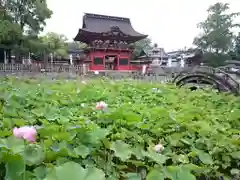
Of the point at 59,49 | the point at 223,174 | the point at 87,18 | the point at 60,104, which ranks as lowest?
the point at 223,174

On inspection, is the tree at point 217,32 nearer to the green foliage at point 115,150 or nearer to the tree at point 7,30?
the tree at point 7,30

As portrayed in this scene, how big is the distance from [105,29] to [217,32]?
1272cm

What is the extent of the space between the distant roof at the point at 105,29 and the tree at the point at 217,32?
849 cm

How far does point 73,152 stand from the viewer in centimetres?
74

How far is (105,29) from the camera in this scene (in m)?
26.6

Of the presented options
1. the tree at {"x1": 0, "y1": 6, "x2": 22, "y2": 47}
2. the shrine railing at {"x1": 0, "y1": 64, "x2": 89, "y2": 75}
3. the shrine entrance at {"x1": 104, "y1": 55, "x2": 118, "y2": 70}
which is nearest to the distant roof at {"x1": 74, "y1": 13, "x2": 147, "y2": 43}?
the shrine entrance at {"x1": 104, "y1": 55, "x2": 118, "y2": 70}

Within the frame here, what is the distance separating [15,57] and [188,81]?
1787 cm

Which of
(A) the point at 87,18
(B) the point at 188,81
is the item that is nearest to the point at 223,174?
(B) the point at 188,81

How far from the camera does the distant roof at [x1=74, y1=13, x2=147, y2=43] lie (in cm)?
2419

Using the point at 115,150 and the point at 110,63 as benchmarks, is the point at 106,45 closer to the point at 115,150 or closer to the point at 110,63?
the point at 110,63

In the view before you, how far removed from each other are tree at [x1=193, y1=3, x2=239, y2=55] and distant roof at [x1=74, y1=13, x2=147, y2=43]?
8.49m

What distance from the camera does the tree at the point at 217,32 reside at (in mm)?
29766

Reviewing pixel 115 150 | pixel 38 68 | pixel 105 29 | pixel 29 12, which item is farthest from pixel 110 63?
pixel 115 150

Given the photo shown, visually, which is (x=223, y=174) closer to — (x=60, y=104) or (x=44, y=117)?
(x=44, y=117)
